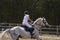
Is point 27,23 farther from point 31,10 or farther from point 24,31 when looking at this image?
point 31,10

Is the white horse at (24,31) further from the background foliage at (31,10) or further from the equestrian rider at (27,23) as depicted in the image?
the background foliage at (31,10)

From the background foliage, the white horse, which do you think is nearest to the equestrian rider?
the white horse

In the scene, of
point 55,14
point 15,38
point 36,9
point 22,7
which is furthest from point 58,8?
→ point 15,38

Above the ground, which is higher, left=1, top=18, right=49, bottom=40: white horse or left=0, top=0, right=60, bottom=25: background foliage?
left=0, top=0, right=60, bottom=25: background foliage

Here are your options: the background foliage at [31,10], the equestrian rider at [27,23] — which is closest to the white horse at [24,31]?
the equestrian rider at [27,23]

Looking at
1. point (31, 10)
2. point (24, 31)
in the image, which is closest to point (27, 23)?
point (24, 31)

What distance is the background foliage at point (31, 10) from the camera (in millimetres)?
32344

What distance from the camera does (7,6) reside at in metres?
35.9

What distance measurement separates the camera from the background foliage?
106 feet

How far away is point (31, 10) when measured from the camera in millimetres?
34188

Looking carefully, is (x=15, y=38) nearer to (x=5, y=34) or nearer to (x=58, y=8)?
(x=5, y=34)

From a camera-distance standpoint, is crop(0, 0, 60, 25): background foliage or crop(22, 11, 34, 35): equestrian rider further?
crop(0, 0, 60, 25): background foliage

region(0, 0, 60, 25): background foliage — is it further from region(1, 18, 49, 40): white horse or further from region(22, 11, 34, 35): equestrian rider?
region(22, 11, 34, 35): equestrian rider

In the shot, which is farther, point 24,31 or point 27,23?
point 24,31
